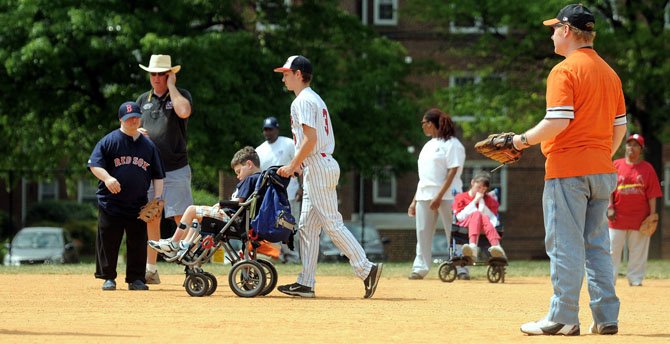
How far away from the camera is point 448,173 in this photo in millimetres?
16297

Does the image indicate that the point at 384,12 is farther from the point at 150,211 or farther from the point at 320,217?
the point at 320,217

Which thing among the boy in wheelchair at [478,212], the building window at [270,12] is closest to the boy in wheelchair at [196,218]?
the boy in wheelchair at [478,212]

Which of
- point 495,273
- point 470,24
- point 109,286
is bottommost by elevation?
point 495,273

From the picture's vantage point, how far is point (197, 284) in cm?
1223

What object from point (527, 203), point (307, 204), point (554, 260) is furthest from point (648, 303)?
point (527, 203)

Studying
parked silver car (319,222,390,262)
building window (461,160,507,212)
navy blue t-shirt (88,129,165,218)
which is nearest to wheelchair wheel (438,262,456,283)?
navy blue t-shirt (88,129,165,218)

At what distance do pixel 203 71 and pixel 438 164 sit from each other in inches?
483

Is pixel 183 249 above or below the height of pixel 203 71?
below

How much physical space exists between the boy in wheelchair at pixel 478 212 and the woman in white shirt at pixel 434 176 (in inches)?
16.0

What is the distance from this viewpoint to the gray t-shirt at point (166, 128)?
13.8m

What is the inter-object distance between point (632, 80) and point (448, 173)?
1461 centimetres

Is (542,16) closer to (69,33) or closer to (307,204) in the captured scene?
(69,33)

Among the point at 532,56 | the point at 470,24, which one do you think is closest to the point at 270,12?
the point at 470,24

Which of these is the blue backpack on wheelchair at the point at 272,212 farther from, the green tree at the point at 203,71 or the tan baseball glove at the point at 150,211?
the green tree at the point at 203,71
